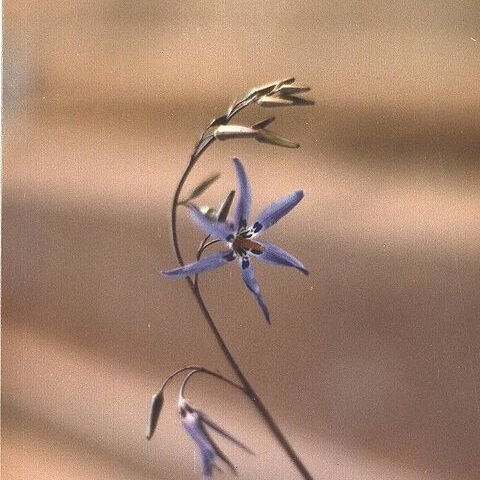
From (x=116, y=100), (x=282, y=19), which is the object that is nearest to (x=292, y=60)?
(x=282, y=19)

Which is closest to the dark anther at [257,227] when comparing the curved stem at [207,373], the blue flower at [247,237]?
the blue flower at [247,237]

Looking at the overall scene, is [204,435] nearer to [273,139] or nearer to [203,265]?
[203,265]

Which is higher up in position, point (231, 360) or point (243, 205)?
point (243, 205)

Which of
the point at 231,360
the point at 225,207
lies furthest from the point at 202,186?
the point at 231,360

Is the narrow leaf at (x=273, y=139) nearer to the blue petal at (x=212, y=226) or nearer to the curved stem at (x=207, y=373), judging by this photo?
the blue petal at (x=212, y=226)

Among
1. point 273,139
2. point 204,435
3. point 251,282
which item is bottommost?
point 204,435

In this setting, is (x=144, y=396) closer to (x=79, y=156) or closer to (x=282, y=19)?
(x=79, y=156)
